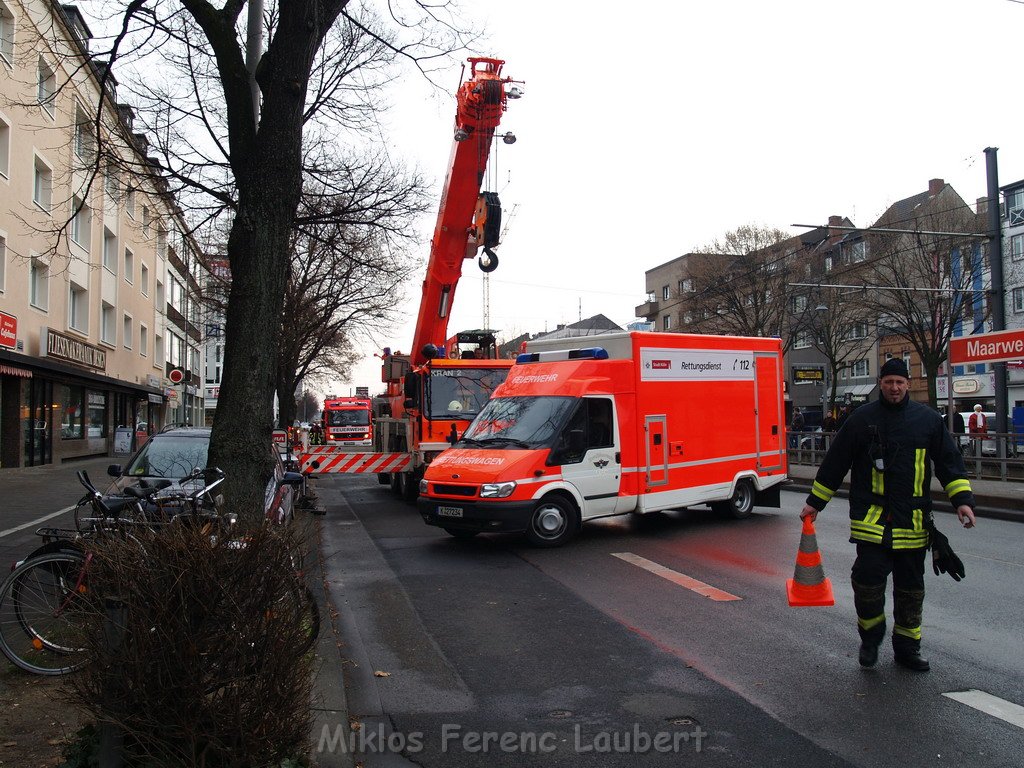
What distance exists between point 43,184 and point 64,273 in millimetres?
3401

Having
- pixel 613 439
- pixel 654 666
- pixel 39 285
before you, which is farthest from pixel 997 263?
pixel 39 285

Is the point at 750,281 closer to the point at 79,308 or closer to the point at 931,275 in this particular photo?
the point at 931,275

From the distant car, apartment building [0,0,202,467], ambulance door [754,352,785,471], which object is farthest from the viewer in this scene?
apartment building [0,0,202,467]

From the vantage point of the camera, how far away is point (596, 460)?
10492 mm

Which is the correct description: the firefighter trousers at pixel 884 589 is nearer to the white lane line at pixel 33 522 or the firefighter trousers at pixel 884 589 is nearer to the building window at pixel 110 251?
the white lane line at pixel 33 522

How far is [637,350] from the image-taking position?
36.4ft

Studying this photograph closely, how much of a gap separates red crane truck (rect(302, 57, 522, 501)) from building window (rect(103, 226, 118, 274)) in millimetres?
21990

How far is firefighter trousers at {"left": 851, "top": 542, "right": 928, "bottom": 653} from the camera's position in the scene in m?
5.07

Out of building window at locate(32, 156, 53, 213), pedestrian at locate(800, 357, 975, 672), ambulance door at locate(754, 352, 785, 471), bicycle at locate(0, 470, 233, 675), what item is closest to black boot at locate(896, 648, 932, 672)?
pedestrian at locate(800, 357, 975, 672)

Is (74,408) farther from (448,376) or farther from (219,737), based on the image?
(219,737)

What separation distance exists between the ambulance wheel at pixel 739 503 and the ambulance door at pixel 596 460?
261cm

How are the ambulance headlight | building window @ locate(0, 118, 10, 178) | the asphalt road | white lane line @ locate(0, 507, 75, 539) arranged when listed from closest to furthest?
the asphalt road, the ambulance headlight, white lane line @ locate(0, 507, 75, 539), building window @ locate(0, 118, 10, 178)

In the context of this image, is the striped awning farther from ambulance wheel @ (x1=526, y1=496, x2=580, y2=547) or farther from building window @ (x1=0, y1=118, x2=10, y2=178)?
ambulance wheel @ (x1=526, y1=496, x2=580, y2=547)

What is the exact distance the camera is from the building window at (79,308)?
1142 inches
